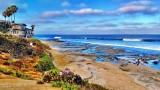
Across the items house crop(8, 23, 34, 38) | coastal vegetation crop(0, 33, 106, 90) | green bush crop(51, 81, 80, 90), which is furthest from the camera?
house crop(8, 23, 34, 38)

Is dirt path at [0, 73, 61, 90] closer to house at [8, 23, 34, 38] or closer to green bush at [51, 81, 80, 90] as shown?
green bush at [51, 81, 80, 90]

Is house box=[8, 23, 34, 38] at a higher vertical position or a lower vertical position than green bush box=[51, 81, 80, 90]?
higher

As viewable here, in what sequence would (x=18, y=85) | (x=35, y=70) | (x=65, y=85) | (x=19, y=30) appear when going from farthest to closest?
(x=19, y=30)
(x=35, y=70)
(x=18, y=85)
(x=65, y=85)

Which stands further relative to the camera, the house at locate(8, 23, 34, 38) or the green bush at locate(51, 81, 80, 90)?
the house at locate(8, 23, 34, 38)

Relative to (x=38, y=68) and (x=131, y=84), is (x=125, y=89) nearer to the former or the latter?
(x=131, y=84)

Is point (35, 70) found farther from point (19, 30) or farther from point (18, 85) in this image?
point (19, 30)

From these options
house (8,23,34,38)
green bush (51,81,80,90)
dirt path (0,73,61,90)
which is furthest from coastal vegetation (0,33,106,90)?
house (8,23,34,38)

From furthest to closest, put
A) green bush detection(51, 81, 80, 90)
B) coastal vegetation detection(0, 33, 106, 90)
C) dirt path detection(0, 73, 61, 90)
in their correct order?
coastal vegetation detection(0, 33, 106, 90) < dirt path detection(0, 73, 61, 90) < green bush detection(51, 81, 80, 90)

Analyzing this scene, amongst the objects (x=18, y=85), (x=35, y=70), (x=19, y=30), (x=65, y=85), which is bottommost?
(x=35, y=70)

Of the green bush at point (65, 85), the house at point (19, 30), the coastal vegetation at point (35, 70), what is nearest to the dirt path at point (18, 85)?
the green bush at point (65, 85)

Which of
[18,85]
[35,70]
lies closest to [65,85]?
[18,85]

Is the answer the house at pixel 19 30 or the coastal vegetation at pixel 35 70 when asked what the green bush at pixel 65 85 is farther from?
the house at pixel 19 30

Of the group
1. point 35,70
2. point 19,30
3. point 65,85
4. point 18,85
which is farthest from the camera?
point 19,30

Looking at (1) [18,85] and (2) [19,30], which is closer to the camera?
(1) [18,85]
